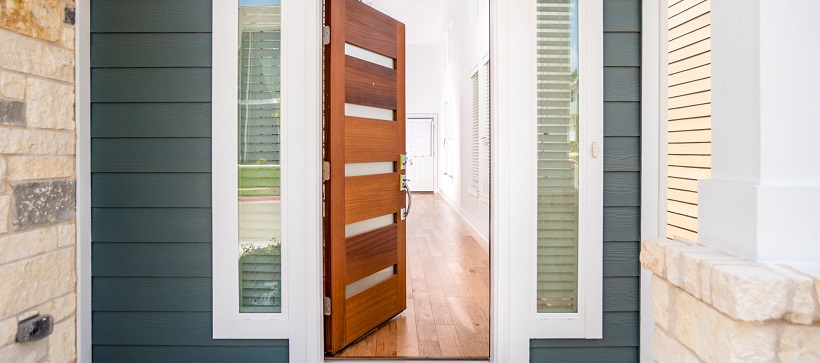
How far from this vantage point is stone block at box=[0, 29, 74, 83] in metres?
1.81

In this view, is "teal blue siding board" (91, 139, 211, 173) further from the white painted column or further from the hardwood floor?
the white painted column

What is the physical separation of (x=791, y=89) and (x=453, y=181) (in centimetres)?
908

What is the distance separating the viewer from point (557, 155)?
2.51m

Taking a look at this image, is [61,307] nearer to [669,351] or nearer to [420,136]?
[669,351]

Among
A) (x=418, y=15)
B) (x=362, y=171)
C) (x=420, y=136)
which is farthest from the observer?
(x=420, y=136)

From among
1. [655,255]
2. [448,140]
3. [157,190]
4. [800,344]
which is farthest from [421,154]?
[800,344]

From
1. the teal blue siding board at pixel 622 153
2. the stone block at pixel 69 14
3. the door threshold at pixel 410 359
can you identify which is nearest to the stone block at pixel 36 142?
the stone block at pixel 69 14

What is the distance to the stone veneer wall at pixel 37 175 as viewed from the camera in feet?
5.93

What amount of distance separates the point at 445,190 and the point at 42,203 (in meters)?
10.1

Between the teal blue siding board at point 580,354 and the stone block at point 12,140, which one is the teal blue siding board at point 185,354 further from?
the teal blue siding board at point 580,354

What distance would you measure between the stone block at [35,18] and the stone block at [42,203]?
22.4 inches

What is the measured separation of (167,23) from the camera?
2455 millimetres

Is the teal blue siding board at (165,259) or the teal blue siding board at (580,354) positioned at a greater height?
the teal blue siding board at (165,259)

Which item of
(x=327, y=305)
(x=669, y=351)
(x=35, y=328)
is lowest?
(x=327, y=305)
